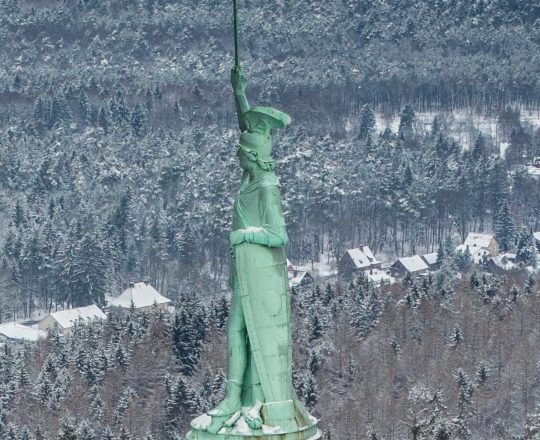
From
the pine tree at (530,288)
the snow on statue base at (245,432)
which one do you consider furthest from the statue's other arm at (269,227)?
the pine tree at (530,288)

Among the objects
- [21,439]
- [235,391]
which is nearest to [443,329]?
[21,439]

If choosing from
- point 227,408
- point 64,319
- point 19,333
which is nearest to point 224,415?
point 227,408

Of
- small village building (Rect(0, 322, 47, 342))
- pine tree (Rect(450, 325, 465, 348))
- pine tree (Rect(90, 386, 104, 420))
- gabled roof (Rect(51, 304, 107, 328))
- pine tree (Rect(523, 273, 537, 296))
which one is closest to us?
pine tree (Rect(90, 386, 104, 420))

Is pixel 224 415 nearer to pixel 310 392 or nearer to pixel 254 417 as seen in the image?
pixel 254 417

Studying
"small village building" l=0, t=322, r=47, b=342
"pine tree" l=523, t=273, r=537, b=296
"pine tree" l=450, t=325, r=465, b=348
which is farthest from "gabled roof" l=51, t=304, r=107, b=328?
"pine tree" l=450, t=325, r=465, b=348

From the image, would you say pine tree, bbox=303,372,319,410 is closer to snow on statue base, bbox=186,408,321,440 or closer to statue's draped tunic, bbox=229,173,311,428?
snow on statue base, bbox=186,408,321,440

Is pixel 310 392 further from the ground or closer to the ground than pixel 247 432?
closer to the ground

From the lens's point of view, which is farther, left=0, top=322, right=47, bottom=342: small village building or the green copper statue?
left=0, top=322, right=47, bottom=342: small village building
